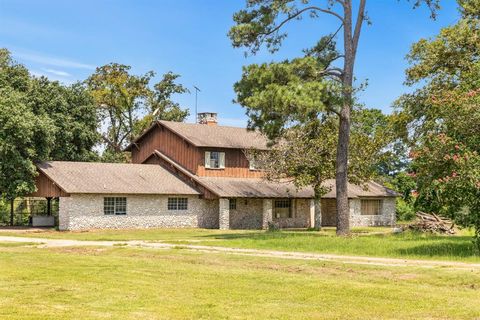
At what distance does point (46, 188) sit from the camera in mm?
43250

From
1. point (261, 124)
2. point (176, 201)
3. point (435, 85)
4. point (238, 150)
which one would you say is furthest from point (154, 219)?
point (435, 85)

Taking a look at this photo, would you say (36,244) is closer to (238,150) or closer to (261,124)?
(261,124)

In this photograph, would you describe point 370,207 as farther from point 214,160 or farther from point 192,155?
point 192,155

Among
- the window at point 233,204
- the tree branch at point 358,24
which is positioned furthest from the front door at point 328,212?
the tree branch at point 358,24

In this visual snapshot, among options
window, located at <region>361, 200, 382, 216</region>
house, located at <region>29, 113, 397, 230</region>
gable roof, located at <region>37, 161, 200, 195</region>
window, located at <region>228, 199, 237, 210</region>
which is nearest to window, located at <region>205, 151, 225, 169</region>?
house, located at <region>29, 113, 397, 230</region>

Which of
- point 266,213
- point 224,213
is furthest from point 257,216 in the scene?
point 224,213

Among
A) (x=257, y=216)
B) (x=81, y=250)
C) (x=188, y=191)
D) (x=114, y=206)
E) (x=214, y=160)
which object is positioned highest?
(x=214, y=160)

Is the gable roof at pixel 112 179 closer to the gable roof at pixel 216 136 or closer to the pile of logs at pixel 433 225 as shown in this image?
the gable roof at pixel 216 136

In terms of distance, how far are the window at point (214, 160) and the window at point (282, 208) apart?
492 centimetres

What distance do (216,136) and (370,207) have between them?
14271 mm

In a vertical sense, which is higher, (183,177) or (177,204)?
(183,177)

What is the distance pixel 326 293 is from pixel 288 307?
71.5 inches

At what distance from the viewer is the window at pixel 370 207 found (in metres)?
54.6

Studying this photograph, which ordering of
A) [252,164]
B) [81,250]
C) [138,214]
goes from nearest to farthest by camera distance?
[81,250], [138,214], [252,164]
